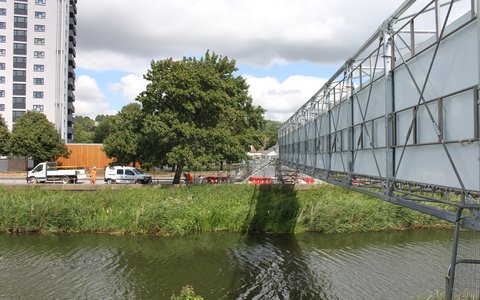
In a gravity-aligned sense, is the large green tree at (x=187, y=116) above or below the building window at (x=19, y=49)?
below

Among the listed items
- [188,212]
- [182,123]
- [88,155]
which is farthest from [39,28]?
[188,212]

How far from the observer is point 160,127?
100ft

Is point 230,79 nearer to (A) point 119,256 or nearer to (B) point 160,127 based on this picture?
(B) point 160,127

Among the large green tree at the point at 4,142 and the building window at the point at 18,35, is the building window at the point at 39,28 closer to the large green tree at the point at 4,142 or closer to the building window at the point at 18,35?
the building window at the point at 18,35

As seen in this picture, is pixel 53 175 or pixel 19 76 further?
pixel 19 76

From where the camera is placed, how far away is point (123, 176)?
1553 inches

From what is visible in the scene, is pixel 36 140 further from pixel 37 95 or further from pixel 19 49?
pixel 19 49

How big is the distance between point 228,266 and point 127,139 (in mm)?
17219

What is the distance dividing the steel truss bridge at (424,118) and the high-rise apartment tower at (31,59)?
73156 mm

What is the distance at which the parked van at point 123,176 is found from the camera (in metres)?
39.2

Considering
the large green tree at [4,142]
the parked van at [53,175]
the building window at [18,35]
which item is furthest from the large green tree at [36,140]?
the building window at [18,35]

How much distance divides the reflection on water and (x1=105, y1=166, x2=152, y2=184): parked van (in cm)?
1324

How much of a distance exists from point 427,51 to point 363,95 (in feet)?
14.0

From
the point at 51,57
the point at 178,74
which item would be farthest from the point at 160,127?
the point at 51,57
